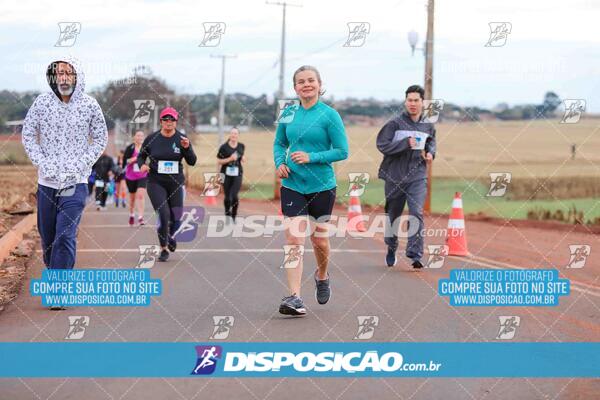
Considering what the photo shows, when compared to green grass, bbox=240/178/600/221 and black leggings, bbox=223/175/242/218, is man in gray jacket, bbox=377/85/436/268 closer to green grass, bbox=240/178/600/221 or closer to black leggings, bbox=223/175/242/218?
black leggings, bbox=223/175/242/218

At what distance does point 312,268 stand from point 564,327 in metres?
4.44

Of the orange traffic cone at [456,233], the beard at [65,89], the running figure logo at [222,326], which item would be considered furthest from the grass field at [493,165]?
the running figure logo at [222,326]

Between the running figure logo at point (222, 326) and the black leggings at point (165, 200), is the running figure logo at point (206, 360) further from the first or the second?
the black leggings at point (165, 200)

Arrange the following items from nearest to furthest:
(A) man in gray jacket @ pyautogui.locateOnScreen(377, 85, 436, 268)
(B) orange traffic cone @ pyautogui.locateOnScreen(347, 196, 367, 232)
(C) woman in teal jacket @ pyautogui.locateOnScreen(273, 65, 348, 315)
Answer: (C) woman in teal jacket @ pyautogui.locateOnScreen(273, 65, 348, 315), (A) man in gray jacket @ pyautogui.locateOnScreen(377, 85, 436, 268), (B) orange traffic cone @ pyautogui.locateOnScreen(347, 196, 367, 232)

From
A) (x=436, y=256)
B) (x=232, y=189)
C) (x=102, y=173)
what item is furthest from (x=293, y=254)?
(x=102, y=173)

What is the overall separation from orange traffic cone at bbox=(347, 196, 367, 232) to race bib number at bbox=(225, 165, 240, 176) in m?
2.12

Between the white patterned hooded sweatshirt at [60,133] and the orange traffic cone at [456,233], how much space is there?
624 centimetres

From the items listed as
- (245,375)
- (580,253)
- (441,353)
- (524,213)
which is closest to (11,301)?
(245,375)

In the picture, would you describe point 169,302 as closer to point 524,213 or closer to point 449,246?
point 449,246

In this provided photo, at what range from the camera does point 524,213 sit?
26109mm

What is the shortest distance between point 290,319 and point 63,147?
2.51 m

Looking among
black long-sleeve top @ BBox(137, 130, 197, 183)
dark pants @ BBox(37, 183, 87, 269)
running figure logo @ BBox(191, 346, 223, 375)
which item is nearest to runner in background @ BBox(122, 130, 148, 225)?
black long-sleeve top @ BBox(137, 130, 197, 183)

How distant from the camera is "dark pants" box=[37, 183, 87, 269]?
9234mm

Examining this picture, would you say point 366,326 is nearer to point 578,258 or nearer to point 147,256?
point 147,256
